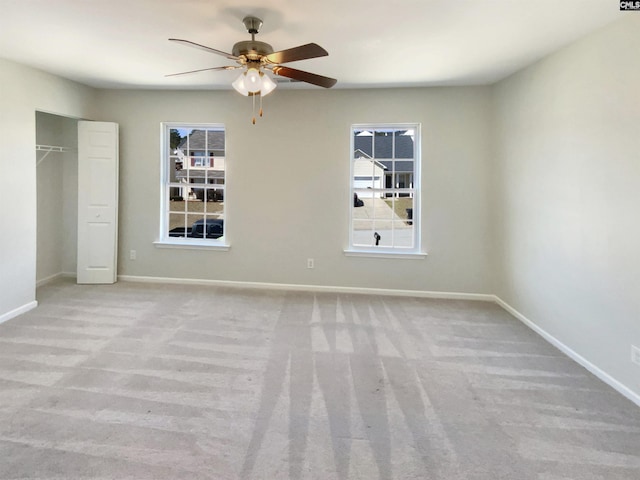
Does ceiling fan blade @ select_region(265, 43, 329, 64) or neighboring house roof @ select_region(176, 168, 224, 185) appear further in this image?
neighboring house roof @ select_region(176, 168, 224, 185)

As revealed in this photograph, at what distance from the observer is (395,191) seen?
179 inches

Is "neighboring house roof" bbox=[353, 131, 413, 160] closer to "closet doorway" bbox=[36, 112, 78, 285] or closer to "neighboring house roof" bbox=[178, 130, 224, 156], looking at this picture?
"neighboring house roof" bbox=[178, 130, 224, 156]

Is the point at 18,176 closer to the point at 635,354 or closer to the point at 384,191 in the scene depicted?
the point at 384,191

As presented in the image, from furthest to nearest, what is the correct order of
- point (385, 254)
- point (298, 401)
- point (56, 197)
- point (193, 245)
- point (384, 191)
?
point (56, 197) < point (193, 245) < point (384, 191) < point (385, 254) < point (298, 401)

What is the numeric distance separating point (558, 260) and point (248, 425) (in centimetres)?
281

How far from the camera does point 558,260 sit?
119 inches

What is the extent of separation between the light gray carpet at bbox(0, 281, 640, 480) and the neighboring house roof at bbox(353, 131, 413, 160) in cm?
212

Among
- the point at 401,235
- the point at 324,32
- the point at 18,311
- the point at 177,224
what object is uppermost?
the point at 324,32

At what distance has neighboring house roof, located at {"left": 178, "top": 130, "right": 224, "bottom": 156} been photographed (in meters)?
4.78

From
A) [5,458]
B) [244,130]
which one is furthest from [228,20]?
[5,458]

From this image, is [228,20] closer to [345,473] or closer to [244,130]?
[244,130]

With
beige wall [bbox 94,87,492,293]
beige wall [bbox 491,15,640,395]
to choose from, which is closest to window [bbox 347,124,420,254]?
beige wall [bbox 94,87,492,293]

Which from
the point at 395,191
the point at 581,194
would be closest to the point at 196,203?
the point at 395,191

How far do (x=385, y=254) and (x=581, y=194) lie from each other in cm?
218
